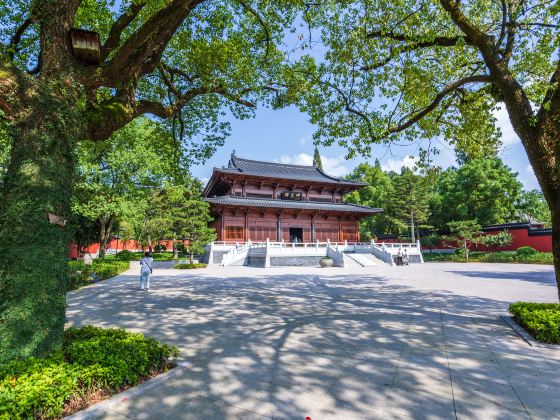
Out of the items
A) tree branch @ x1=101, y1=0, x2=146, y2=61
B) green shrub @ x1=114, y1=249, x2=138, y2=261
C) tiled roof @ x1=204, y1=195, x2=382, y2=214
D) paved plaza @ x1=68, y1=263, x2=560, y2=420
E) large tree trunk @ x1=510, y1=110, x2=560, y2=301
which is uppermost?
tree branch @ x1=101, y1=0, x2=146, y2=61

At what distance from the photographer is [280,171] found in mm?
33000

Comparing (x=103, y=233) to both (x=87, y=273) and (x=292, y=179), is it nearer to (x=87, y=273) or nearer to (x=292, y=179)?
(x=87, y=273)

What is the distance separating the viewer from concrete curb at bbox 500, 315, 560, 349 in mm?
4692

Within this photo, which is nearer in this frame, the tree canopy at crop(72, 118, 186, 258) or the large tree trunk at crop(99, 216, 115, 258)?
the tree canopy at crop(72, 118, 186, 258)

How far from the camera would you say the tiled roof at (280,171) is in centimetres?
2960

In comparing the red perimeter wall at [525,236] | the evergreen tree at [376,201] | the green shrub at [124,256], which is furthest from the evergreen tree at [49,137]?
the evergreen tree at [376,201]

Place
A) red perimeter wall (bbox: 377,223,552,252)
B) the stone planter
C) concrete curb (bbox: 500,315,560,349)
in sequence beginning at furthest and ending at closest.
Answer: red perimeter wall (bbox: 377,223,552,252) < the stone planter < concrete curb (bbox: 500,315,560,349)

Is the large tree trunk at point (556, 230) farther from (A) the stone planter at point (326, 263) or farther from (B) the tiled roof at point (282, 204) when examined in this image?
(B) the tiled roof at point (282, 204)

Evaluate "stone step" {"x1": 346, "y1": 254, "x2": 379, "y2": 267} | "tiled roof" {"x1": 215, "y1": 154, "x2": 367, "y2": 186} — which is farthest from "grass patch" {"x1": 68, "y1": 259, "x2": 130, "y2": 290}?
"stone step" {"x1": 346, "y1": 254, "x2": 379, "y2": 267}

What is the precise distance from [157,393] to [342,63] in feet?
27.6

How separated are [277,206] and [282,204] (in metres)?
0.92

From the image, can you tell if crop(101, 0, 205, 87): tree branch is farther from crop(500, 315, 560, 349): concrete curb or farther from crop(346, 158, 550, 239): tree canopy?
crop(346, 158, 550, 239): tree canopy

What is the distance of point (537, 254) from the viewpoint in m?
22.9

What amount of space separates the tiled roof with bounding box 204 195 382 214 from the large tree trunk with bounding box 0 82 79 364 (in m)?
21.1
